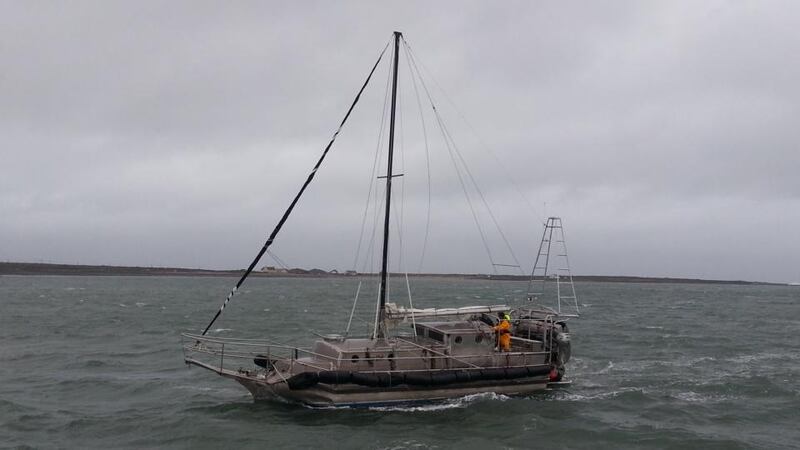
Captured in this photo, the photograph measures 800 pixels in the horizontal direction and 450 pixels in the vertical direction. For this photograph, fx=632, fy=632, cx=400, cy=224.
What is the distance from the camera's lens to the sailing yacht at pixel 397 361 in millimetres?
20031

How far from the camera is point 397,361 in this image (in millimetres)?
20797

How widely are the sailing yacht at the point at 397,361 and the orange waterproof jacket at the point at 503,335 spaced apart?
0.60ft

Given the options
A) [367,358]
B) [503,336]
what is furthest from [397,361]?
[503,336]

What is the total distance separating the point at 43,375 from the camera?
26859mm

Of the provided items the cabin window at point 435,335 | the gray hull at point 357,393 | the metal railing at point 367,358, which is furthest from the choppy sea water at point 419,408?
the cabin window at point 435,335

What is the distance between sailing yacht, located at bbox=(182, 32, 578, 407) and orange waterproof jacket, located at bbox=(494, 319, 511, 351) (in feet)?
0.60

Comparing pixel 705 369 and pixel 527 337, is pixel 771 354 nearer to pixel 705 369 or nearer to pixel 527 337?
pixel 705 369

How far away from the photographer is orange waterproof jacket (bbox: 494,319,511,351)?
2247cm

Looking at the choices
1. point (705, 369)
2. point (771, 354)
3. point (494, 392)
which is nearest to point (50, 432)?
point (494, 392)

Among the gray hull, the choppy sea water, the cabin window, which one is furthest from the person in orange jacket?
the cabin window

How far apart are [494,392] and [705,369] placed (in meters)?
13.2

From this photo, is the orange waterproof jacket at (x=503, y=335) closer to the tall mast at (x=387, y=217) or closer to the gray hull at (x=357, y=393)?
the gray hull at (x=357, y=393)

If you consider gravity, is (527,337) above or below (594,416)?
above

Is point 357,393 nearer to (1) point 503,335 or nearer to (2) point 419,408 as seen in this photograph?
(2) point 419,408
